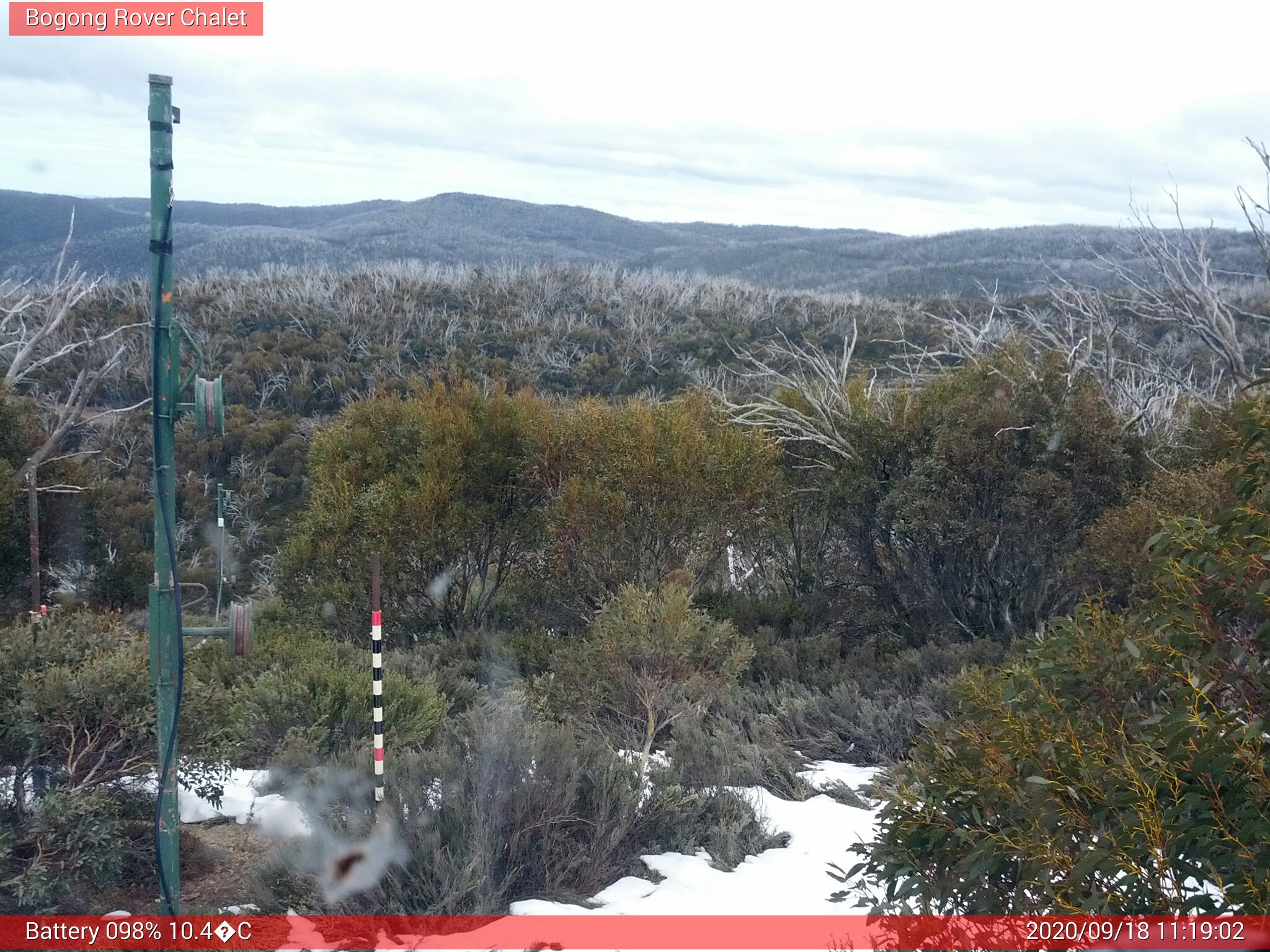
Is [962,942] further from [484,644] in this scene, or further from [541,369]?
[541,369]

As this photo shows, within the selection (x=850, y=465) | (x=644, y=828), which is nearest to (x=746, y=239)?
(x=850, y=465)

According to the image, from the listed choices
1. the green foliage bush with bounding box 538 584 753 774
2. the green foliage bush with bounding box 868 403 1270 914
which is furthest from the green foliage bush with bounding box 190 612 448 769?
the green foliage bush with bounding box 868 403 1270 914

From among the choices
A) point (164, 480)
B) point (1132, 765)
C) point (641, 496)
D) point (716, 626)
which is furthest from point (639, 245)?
point (1132, 765)

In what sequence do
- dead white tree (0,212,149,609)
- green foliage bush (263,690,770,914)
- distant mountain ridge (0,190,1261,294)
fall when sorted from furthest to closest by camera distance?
distant mountain ridge (0,190,1261,294) < dead white tree (0,212,149,609) < green foliage bush (263,690,770,914)

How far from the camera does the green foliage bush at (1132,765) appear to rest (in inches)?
92.4

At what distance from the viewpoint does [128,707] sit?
15.5 ft

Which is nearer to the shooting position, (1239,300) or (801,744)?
(801,744)

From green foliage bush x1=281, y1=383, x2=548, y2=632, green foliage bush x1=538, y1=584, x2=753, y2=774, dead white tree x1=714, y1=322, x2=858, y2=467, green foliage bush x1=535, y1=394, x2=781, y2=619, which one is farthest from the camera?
dead white tree x1=714, y1=322, x2=858, y2=467

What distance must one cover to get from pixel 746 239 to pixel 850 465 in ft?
233

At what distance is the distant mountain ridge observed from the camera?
147ft

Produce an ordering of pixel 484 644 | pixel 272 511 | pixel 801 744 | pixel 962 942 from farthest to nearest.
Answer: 1. pixel 272 511
2. pixel 484 644
3. pixel 801 744
4. pixel 962 942

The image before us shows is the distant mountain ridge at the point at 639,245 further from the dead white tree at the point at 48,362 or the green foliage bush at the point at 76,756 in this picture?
the green foliage bush at the point at 76,756

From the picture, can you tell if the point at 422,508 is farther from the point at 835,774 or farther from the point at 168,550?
the point at 168,550

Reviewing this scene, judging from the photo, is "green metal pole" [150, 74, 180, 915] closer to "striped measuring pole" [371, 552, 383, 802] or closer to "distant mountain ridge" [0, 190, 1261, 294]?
"striped measuring pole" [371, 552, 383, 802]
